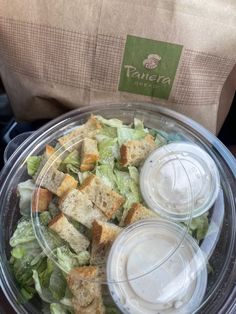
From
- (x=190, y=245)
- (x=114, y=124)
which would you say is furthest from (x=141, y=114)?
(x=190, y=245)

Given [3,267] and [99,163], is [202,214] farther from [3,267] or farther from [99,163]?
[3,267]

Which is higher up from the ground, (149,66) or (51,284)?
(149,66)

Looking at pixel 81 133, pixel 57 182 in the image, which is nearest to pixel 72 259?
pixel 57 182

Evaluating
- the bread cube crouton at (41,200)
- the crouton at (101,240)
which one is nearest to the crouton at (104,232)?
the crouton at (101,240)

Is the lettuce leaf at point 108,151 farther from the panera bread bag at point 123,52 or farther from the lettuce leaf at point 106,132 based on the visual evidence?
the panera bread bag at point 123,52

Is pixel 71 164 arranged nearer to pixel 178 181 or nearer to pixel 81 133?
pixel 81 133
